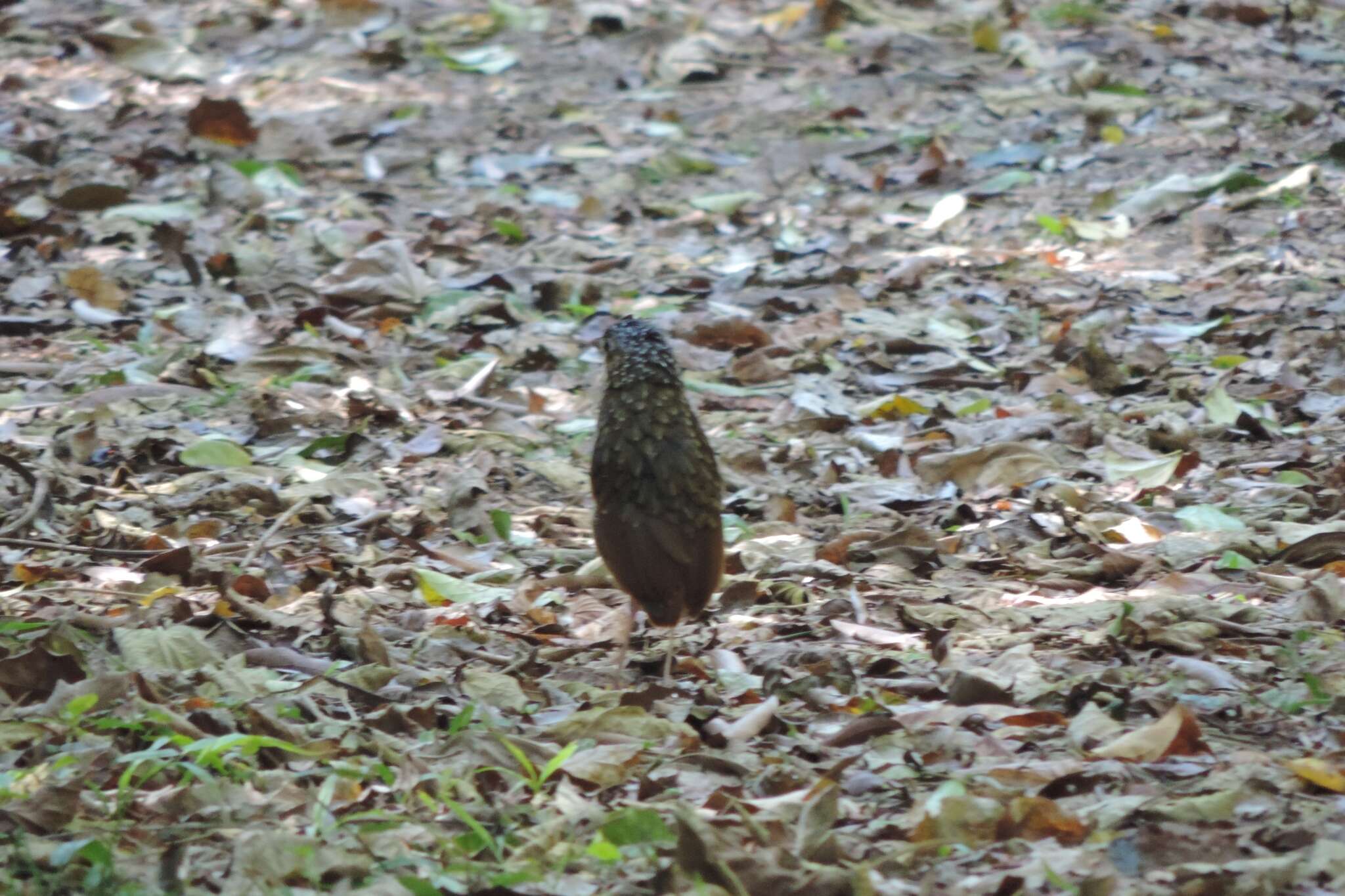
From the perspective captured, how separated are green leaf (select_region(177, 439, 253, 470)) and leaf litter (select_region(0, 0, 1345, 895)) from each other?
18 mm

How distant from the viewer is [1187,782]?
3.03 meters

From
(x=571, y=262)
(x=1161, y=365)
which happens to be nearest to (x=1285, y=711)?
(x=1161, y=365)

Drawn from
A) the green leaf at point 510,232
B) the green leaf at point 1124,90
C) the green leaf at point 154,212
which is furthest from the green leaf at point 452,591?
the green leaf at point 1124,90

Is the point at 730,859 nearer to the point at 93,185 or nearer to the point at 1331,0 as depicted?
the point at 93,185

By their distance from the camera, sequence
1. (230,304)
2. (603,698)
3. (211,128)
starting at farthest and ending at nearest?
(211,128) < (230,304) < (603,698)

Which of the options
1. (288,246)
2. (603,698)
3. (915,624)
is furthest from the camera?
(288,246)

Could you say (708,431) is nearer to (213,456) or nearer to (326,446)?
(326,446)

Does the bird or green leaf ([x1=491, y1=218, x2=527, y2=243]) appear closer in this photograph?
the bird

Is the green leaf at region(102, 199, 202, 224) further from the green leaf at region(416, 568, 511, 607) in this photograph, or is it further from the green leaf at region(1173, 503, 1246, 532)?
the green leaf at region(1173, 503, 1246, 532)

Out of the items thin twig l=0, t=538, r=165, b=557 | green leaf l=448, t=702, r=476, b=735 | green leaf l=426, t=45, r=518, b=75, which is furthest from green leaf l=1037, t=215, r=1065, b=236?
green leaf l=448, t=702, r=476, b=735

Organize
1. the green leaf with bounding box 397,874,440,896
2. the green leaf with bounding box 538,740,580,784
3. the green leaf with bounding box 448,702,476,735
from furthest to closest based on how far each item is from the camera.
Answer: the green leaf with bounding box 448,702,476,735, the green leaf with bounding box 538,740,580,784, the green leaf with bounding box 397,874,440,896

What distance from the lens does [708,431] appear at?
5.69 metres

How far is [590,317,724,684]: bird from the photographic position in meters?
3.83

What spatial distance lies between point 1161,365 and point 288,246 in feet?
13.2
